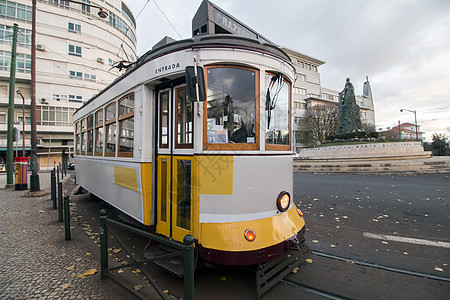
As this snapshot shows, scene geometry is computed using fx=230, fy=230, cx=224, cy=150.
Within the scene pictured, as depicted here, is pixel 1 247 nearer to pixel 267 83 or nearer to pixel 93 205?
pixel 93 205

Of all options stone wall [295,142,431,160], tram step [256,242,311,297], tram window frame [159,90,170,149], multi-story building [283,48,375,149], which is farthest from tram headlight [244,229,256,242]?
multi-story building [283,48,375,149]

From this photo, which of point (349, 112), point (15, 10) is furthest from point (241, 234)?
point (15, 10)

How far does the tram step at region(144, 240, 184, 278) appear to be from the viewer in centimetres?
286

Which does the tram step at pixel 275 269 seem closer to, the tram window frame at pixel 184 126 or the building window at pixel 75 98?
the tram window frame at pixel 184 126

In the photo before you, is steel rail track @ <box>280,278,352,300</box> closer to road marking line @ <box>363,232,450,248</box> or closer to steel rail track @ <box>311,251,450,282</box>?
steel rail track @ <box>311,251,450,282</box>

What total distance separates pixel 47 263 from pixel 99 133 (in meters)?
3.11

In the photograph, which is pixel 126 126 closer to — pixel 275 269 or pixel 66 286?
pixel 66 286

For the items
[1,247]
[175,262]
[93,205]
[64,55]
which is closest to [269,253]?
[175,262]

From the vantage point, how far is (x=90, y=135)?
21.6ft

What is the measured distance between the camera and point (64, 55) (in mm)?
33062

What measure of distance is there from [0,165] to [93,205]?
104 ft

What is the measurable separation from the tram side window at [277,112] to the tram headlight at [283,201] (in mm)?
664

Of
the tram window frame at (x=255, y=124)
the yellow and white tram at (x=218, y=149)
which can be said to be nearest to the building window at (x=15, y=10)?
the yellow and white tram at (x=218, y=149)

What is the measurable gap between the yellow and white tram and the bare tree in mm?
34692
